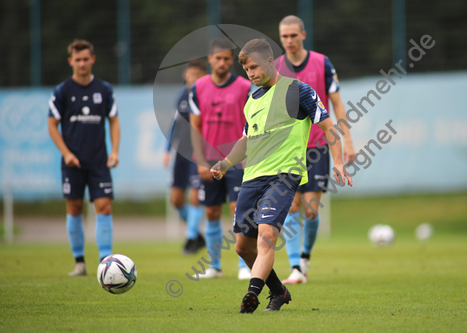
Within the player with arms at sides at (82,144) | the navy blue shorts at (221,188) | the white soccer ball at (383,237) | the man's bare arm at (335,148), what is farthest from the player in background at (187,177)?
the man's bare arm at (335,148)

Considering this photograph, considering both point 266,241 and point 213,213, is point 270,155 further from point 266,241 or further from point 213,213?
point 213,213

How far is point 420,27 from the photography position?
17.4 metres

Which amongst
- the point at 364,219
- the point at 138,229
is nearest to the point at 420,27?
the point at 364,219

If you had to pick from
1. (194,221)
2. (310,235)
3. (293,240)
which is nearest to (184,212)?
(194,221)

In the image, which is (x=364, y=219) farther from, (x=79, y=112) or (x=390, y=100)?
(x=79, y=112)

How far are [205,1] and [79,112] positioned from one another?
12851mm

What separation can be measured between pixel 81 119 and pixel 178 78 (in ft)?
17.0

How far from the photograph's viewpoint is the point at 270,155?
14.5 feet

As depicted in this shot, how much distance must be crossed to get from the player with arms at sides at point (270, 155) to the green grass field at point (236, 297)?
49 centimetres

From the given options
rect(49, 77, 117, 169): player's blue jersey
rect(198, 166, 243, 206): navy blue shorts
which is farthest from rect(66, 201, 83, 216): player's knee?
rect(198, 166, 243, 206): navy blue shorts

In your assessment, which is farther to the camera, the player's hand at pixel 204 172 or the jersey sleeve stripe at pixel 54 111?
the jersey sleeve stripe at pixel 54 111

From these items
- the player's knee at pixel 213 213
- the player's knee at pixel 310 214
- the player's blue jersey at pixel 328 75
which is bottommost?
the player's knee at pixel 213 213

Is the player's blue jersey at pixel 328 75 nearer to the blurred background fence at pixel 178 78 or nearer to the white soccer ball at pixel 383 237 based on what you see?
the white soccer ball at pixel 383 237

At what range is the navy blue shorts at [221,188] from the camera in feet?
20.9
